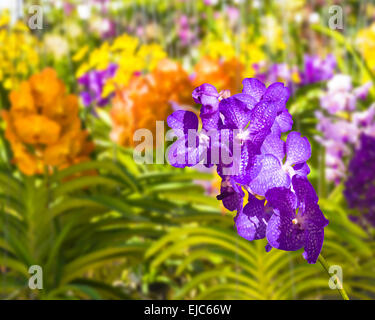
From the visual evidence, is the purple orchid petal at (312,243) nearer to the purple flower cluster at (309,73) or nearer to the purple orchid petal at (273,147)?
the purple orchid petal at (273,147)

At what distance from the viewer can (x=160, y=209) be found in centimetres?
138

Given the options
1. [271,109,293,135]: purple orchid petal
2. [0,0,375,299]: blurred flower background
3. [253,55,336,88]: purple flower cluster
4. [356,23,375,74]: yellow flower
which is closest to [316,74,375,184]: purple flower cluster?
[0,0,375,299]: blurred flower background

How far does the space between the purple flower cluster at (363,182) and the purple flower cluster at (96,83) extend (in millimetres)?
953

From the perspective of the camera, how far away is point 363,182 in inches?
53.1

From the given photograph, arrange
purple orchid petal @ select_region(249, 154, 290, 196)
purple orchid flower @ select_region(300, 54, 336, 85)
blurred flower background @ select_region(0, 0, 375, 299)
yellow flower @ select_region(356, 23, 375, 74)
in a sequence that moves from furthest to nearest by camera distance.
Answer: yellow flower @ select_region(356, 23, 375, 74) < purple orchid flower @ select_region(300, 54, 336, 85) < blurred flower background @ select_region(0, 0, 375, 299) < purple orchid petal @ select_region(249, 154, 290, 196)

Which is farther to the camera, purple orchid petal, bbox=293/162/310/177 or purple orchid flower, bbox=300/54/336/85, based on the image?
purple orchid flower, bbox=300/54/336/85

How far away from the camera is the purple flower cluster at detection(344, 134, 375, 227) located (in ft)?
4.42

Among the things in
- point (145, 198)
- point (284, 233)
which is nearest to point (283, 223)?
point (284, 233)

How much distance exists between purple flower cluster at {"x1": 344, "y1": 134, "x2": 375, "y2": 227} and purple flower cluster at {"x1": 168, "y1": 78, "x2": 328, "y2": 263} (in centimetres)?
98

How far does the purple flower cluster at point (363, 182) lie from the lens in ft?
4.42

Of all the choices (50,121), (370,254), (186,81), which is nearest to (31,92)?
(50,121)

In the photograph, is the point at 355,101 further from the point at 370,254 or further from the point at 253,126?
the point at 253,126

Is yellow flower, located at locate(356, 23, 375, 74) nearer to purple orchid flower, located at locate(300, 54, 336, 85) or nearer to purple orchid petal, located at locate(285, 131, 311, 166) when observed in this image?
purple orchid flower, located at locate(300, 54, 336, 85)
